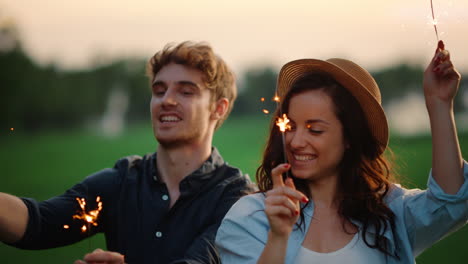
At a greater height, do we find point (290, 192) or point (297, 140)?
Result: point (297, 140)

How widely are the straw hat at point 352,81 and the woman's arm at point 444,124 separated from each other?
0.46 meters

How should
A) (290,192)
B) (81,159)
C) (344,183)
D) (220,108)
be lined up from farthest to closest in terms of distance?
(81,159) → (220,108) → (344,183) → (290,192)

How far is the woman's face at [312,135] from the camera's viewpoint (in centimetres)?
314

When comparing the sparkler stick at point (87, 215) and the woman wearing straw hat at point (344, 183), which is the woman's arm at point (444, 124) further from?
the sparkler stick at point (87, 215)

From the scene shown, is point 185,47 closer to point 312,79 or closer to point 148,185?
point 148,185

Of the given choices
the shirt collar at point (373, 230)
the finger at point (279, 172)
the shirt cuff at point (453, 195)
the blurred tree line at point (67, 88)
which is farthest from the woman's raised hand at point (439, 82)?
the blurred tree line at point (67, 88)

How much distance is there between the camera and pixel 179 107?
4480mm

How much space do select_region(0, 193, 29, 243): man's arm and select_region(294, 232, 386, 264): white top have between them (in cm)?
180

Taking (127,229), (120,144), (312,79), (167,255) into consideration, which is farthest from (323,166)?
(120,144)

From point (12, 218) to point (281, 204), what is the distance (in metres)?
1.91

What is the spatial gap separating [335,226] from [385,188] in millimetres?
443

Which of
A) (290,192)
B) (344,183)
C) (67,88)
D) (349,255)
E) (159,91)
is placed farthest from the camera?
(67,88)

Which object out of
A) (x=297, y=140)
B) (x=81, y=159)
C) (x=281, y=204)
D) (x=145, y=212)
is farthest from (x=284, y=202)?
(x=81, y=159)

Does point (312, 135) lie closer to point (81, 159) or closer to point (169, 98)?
point (169, 98)
